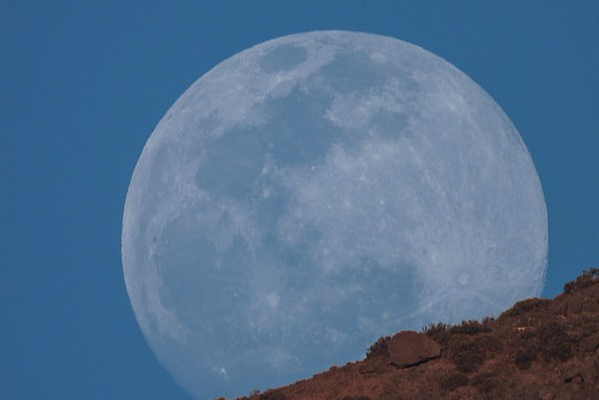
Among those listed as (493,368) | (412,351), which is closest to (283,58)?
(412,351)

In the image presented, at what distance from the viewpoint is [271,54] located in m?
24.7

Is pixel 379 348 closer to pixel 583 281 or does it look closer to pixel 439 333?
pixel 439 333

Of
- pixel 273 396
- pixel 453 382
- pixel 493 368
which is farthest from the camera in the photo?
pixel 273 396

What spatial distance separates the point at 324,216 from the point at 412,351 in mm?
5862

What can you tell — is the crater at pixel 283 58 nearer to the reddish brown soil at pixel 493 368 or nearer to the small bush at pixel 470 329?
the reddish brown soil at pixel 493 368

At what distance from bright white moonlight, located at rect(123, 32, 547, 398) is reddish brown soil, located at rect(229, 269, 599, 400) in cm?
365

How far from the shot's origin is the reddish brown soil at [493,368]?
13.1m

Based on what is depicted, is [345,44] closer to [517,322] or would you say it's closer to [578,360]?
[517,322]

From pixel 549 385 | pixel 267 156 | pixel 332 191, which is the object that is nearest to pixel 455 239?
pixel 332 191

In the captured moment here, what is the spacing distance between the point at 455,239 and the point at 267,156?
5.40m

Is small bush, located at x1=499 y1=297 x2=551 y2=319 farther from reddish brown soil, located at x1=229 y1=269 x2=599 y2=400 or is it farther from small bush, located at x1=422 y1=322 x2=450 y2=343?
small bush, located at x1=422 y1=322 x2=450 y2=343

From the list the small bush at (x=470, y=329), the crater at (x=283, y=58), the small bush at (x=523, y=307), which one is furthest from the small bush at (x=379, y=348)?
the crater at (x=283, y=58)

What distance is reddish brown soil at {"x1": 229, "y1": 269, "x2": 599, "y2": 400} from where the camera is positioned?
42.9 ft

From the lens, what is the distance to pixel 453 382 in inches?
554
